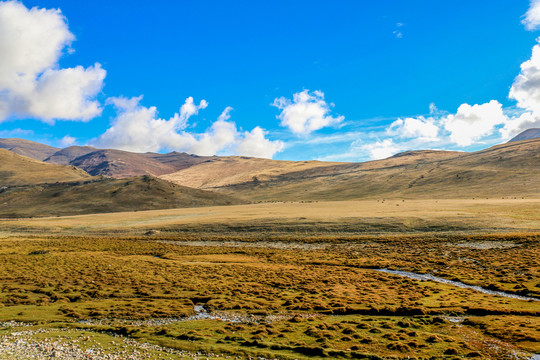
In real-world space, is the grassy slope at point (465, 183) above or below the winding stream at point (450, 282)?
above

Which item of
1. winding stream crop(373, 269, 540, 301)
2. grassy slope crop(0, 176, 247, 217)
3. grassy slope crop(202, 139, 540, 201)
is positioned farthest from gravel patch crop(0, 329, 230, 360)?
grassy slope crop(202, 139, 540, 201)

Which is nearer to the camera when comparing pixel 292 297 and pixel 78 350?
pixel 78 350

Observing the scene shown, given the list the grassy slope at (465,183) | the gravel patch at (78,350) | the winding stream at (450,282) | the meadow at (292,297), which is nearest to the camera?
the gravel patch at (78,350)

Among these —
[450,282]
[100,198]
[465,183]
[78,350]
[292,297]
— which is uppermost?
[465,183]

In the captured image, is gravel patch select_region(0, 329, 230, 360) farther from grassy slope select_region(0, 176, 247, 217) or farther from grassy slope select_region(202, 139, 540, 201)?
grassy slope select_region(202, 139, 540, 201)

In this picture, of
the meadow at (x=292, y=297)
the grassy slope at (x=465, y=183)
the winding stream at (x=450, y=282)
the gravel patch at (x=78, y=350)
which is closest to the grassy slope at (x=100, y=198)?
the grassy slope at (x=465, y=183)

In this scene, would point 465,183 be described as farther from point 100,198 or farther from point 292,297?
point 100,198

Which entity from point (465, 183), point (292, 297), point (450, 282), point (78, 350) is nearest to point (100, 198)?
point (292, 297)

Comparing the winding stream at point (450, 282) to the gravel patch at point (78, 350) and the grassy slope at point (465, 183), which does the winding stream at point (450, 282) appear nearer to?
the gravel patch at point (78, 350)

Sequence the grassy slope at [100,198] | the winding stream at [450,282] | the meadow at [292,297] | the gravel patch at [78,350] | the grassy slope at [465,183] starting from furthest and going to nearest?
the grassy slope at [100,198] → the grassy slope at [465,183] → the winding stream at [450,282] → the meadow at [292,297] → the gravel patch at [78,350]

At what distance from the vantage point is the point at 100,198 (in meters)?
157

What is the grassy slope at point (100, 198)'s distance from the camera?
14500 centimetres

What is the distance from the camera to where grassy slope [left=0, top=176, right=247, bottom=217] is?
145m

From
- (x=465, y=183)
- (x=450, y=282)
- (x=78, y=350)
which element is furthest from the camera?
(x=465, y=183)
